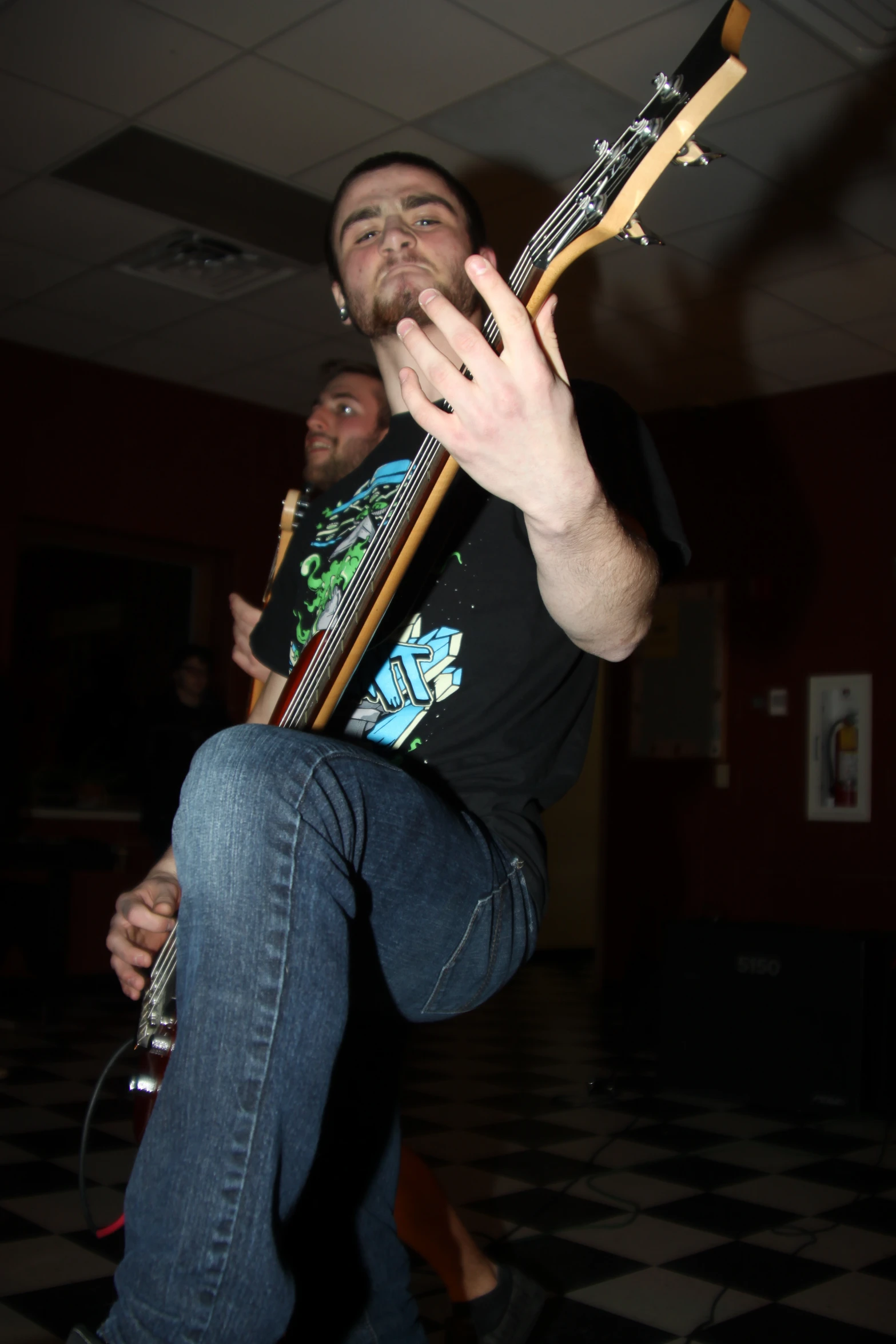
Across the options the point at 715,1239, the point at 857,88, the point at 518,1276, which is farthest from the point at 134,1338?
the point at 857,88

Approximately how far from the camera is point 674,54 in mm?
3121

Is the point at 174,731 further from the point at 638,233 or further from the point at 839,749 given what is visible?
the point at 638,233

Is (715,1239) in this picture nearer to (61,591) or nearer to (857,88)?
(857,88)

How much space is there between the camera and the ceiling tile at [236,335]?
4973mm

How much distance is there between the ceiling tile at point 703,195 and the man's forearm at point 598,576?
9.26ft

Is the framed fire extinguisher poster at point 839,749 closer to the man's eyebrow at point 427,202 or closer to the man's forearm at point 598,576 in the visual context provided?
the man's eyebrow at point 427,202

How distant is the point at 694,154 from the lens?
1.07 m

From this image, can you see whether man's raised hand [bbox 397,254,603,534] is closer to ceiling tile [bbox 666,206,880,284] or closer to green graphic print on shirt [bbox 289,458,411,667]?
green graphic print on shirt [bbox 289,458,411,667]

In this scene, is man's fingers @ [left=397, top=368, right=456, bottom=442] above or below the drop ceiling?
below

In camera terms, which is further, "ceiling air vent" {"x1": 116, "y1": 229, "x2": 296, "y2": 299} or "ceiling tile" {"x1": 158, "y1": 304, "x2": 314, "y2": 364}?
"ceiling tile" {"x1": 158, "y1": 304, "x2": 314, "y2": 364}

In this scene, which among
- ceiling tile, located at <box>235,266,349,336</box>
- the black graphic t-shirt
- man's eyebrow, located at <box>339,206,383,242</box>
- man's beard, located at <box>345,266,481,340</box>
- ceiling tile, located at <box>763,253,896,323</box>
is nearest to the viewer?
the black graphic t-shirt

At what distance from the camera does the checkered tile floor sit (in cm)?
191

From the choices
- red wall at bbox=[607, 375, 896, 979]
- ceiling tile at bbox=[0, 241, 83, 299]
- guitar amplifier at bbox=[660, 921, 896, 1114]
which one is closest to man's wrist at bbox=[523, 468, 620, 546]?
guitar amplifier at bbox=[660, 921, 896, 1114]

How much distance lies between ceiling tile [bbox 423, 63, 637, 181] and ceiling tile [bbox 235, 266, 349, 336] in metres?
0.99
